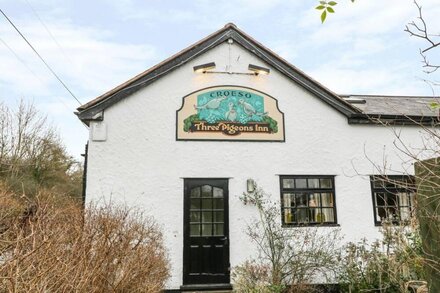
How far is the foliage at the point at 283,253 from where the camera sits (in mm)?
7965

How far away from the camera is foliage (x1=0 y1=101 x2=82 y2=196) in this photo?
19.6 m

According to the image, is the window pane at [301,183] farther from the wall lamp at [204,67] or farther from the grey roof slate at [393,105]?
the wall lamp at [204,67]

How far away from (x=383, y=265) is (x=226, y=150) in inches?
185

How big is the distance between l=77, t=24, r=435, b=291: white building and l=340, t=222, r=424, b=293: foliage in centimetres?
82

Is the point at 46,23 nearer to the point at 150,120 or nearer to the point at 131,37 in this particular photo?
the point at 131,37

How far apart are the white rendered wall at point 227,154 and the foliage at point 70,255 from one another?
98.6 inches

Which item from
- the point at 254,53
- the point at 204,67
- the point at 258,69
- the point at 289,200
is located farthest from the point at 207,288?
the point at 254,53

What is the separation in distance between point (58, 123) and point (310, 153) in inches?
753

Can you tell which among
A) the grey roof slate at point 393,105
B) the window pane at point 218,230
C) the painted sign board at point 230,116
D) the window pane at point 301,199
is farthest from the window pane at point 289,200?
the grey roof slate at point 393,105

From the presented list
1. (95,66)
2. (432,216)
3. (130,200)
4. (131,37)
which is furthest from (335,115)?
(95,66)

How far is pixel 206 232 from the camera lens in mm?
8945

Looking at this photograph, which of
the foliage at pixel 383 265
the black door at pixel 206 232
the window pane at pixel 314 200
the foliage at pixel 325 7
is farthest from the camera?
the window pane at pixel 314 200

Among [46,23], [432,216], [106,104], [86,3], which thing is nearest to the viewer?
[432,216]

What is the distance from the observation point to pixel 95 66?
1395cm
